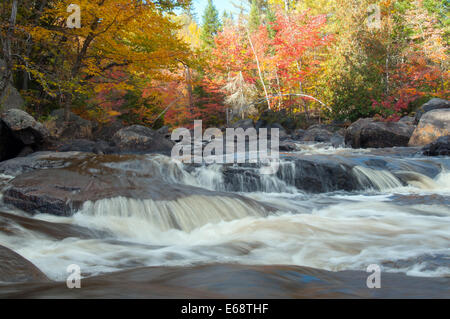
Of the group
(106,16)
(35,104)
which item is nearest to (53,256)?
(106,16)

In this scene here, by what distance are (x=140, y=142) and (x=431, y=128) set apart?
9.50 m

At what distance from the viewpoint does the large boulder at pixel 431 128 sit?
1062 cm

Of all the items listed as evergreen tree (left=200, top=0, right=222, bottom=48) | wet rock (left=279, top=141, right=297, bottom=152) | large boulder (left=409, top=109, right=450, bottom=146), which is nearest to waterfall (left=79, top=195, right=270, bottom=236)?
wet rock (left=279, top=141, right=297, bottom=152)

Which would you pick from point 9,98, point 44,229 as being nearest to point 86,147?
point 9,98

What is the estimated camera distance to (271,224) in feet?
13.8

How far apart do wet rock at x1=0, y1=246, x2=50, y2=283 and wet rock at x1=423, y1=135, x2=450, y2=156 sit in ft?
31.4

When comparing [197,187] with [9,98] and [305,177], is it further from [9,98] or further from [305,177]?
[9,98]

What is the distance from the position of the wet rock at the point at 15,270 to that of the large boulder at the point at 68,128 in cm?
941

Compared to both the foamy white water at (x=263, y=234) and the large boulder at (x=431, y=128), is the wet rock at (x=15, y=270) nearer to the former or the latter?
the foamy white water at (x=263, y=234)

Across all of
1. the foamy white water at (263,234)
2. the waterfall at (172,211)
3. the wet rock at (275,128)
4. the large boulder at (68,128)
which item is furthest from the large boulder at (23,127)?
the wet rock at (275,128)

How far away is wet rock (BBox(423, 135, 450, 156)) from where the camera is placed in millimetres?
8805

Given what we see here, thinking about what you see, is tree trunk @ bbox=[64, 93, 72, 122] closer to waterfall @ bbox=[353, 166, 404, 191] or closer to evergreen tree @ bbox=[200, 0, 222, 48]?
waterfall @ bbox=[353, 166, 404, 191]

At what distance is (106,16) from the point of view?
10109mm

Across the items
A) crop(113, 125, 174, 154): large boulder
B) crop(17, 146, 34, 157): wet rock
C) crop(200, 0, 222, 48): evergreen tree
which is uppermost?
crop(200, 0, 222, 48): evergreen tree
